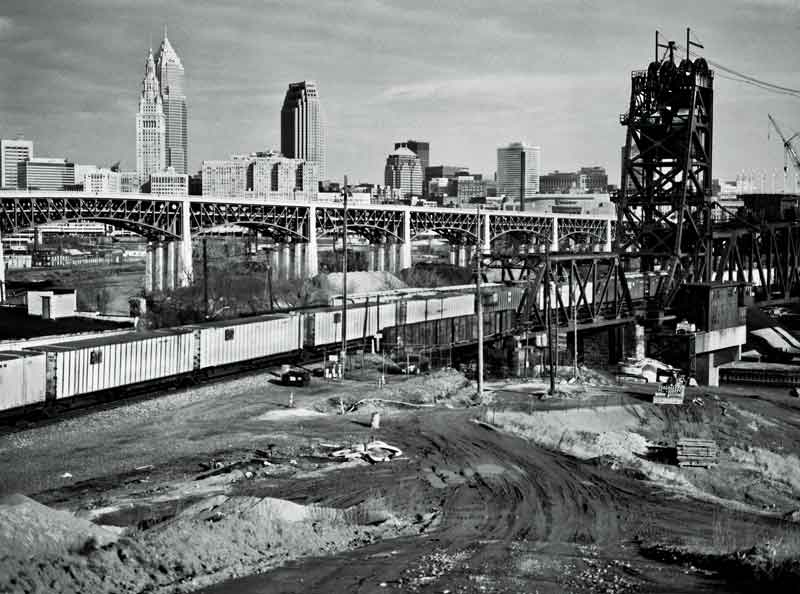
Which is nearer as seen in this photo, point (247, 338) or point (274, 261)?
point (247, 338)

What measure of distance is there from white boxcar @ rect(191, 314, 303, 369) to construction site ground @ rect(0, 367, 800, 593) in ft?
7.60

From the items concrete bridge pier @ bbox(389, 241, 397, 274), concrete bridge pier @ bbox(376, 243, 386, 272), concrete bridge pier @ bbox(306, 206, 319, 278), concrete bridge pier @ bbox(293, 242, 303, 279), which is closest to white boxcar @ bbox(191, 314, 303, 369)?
concrete bridge pier @ bbox(293, 242, 303, 279)

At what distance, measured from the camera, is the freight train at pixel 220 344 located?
3691 centimetres

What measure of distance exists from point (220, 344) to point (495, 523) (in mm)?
25159

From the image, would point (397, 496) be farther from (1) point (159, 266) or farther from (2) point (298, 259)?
(2) point (298, 259)

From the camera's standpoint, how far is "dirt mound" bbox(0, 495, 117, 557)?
20.3 metres

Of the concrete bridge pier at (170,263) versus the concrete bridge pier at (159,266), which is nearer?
the concrete bridge pier at (170,263)

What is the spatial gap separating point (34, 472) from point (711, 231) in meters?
57.9

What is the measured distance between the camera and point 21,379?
3559 centimetres

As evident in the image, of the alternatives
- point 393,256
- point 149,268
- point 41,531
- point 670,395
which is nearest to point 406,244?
point 393,256

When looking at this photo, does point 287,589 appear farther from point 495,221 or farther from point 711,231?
point 495,221

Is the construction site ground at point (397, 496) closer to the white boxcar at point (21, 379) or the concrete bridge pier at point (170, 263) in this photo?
the white boxcar at point (21, 379)

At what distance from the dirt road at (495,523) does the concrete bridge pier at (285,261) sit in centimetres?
9873

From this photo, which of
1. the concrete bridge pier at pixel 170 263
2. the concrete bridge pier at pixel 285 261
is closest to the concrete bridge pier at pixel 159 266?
the concrete bridge pier at pixel 170 263
